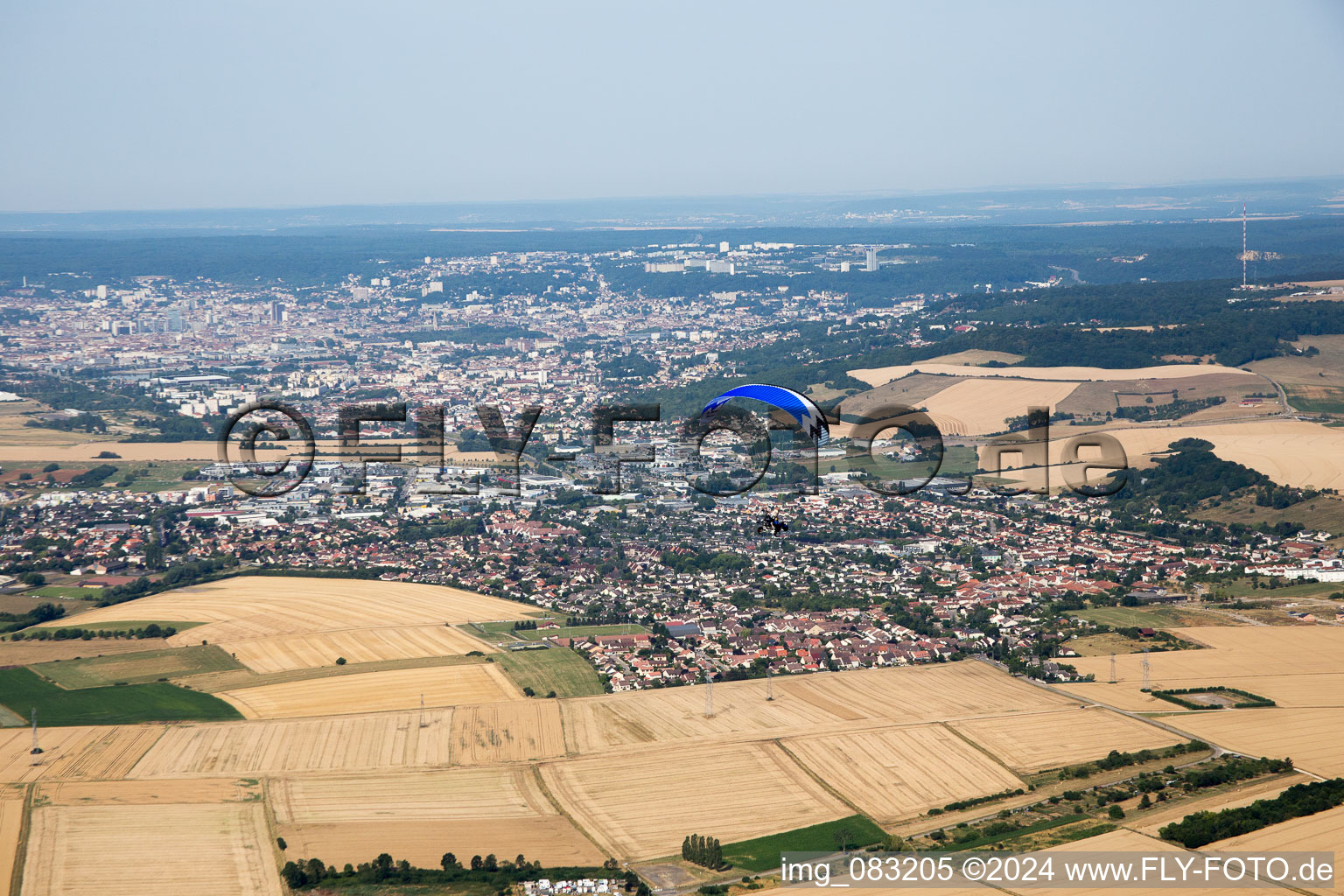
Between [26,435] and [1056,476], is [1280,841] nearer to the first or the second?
[1056,476]

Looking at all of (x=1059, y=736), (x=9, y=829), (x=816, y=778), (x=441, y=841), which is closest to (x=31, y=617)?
(x=9, y=829)

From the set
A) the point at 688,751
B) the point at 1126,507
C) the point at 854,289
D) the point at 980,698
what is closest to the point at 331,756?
the point at 688,751

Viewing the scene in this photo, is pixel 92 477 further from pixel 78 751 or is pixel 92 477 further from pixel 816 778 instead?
pixel 816 778

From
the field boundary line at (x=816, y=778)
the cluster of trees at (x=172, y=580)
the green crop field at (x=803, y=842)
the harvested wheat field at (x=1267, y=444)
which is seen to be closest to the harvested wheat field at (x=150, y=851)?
the green crop field at (x=803, y=842)

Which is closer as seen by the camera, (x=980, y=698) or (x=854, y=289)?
(x=980, y=698)

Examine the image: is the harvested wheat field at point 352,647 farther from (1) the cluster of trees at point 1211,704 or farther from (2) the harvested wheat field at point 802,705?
(1) the cluster of trees at point 1211,704

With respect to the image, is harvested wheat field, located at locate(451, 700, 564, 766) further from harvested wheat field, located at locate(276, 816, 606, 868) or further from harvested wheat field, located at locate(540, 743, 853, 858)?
harvested wheat field, located at locate(276, 816, 606, 868)

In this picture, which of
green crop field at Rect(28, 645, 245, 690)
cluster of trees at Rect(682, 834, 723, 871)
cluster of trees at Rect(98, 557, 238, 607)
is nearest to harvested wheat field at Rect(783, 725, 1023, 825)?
cluster of trees at Rect(682, 834, 723, 871)

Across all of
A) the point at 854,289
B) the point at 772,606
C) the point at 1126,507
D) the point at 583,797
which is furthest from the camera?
the point at 854,289

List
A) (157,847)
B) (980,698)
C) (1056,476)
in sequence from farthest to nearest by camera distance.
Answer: (1056,476) → (980,698) → (157,847)
